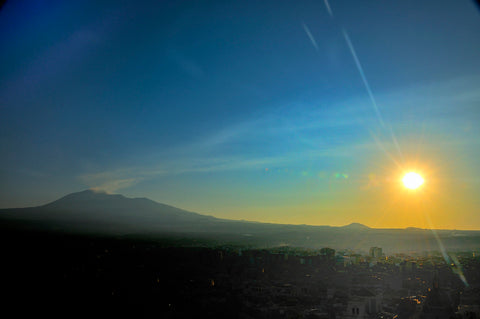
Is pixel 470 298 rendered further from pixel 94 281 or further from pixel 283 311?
pixel 94 281

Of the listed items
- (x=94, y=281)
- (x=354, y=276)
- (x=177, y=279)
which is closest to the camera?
(x=94, y=281)

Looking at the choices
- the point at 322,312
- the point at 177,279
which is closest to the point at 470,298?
the point at 322,312

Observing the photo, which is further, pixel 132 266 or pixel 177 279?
pixel 132 266

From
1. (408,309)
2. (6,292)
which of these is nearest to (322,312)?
(408,309)

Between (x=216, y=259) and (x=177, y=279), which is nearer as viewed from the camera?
(x=177, y=279)

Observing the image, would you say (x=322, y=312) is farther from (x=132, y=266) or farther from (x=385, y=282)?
(x=132, y=266)

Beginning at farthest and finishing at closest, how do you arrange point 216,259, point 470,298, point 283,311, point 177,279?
point 216,259
point 177,279
point 470,298
point 283,311
